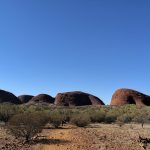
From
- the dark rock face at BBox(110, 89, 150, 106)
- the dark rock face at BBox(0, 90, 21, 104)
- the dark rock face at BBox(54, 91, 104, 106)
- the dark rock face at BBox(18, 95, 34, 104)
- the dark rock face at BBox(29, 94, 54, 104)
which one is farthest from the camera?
the dark rock face at BBox(18, 95, 34, 104)

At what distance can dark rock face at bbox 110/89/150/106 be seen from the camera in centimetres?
10601

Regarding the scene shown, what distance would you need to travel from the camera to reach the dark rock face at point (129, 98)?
106 m

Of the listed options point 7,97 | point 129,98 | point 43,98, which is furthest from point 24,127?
point 43,98

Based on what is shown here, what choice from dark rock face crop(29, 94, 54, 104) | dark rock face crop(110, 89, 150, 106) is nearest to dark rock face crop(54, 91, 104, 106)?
dark rock face crop(29, 94, 54, 104)

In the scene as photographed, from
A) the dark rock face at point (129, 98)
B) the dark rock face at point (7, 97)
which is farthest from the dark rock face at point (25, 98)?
the dark rock face at point (129, 98)

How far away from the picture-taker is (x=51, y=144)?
18.4m

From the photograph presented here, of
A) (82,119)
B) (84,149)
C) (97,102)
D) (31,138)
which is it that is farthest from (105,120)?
(97,102)

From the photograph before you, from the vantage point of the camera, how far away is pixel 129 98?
107438 millimetres

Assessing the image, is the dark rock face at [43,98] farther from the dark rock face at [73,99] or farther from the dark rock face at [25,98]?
the dark rock face at [25,98]

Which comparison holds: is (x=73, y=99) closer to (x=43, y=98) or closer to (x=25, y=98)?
(x=43, y=98)

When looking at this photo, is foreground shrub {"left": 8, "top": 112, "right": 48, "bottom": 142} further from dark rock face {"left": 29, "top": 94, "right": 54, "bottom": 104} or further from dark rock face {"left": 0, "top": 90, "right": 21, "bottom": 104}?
dark rock face {"left": 29, "top": 94, "right": 54, "bottom": 104}

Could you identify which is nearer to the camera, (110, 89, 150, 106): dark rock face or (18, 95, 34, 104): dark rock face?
(110, 89, 150, 106): dark rock face

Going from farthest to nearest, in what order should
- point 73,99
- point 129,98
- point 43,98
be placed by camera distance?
point 43,98
point 73,99
point 129,98

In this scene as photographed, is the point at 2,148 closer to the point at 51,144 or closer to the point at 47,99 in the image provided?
the point at 51,144
